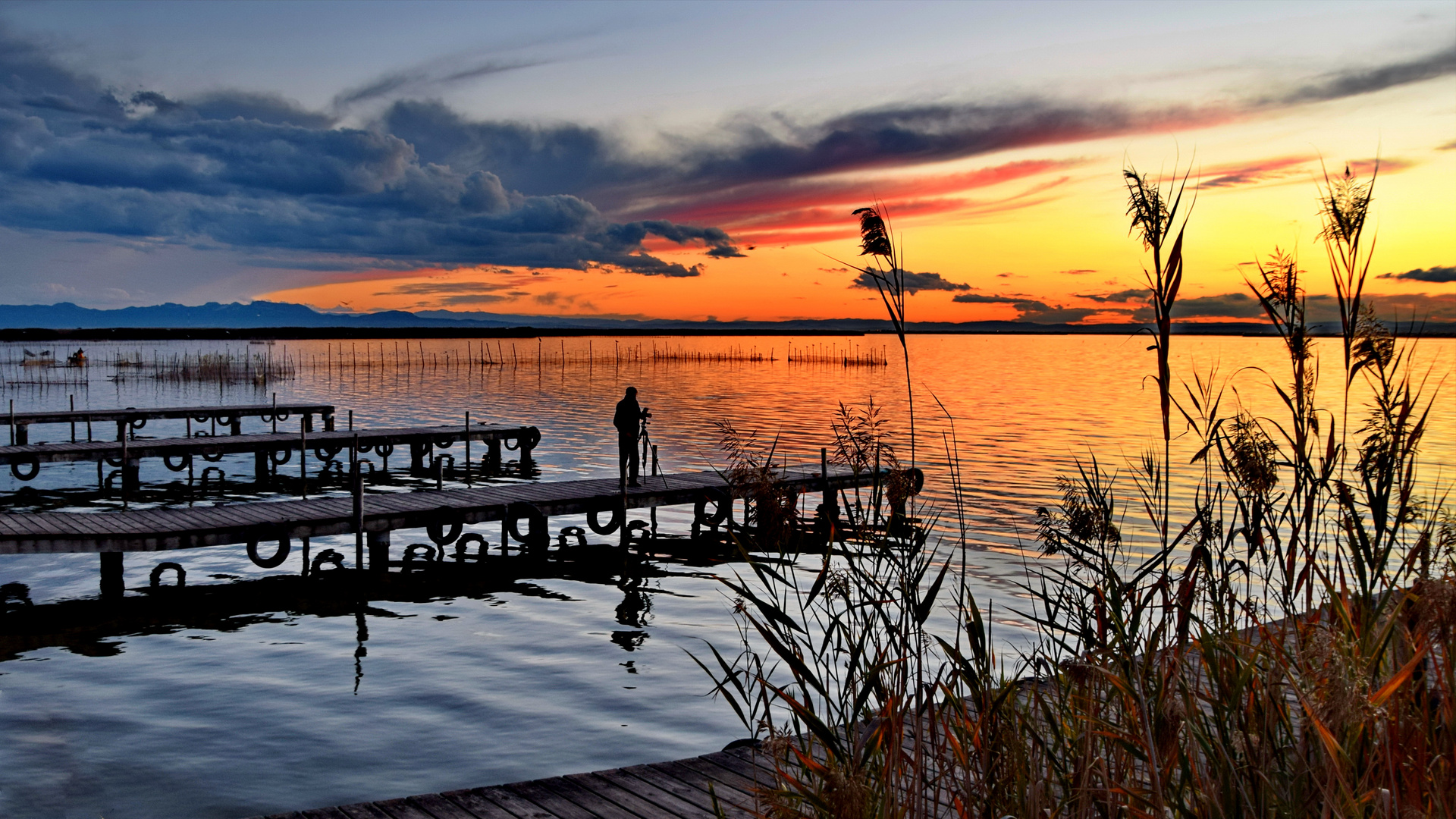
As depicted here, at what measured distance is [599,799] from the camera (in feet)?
19.4

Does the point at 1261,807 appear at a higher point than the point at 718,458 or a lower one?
higher

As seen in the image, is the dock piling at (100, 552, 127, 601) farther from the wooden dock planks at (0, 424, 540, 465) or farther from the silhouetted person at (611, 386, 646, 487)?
the wooden dock planks at (0, 424, 540, 465)

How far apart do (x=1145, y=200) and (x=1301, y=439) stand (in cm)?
118

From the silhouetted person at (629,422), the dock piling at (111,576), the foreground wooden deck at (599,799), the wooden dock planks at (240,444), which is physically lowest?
the dock piling at (111,576)

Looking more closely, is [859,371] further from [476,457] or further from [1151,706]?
[1151,706]

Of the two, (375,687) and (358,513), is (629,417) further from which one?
(375,687)

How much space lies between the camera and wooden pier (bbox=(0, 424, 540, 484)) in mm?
23516

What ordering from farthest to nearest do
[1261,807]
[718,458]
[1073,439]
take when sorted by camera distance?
[1073,439] → [718,458] → [1261,807]

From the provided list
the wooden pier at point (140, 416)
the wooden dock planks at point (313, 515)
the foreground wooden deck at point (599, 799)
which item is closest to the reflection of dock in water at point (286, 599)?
the wooden dock planks at point (313, 515)

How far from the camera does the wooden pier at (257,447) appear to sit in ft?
77.2

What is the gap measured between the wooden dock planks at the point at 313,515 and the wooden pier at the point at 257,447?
7.89 m

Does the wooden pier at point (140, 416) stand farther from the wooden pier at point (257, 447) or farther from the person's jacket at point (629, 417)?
A: the person's jacket at point (629, 417)

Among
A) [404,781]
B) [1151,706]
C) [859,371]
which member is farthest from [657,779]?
[859,371]

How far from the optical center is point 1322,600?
3531mm
